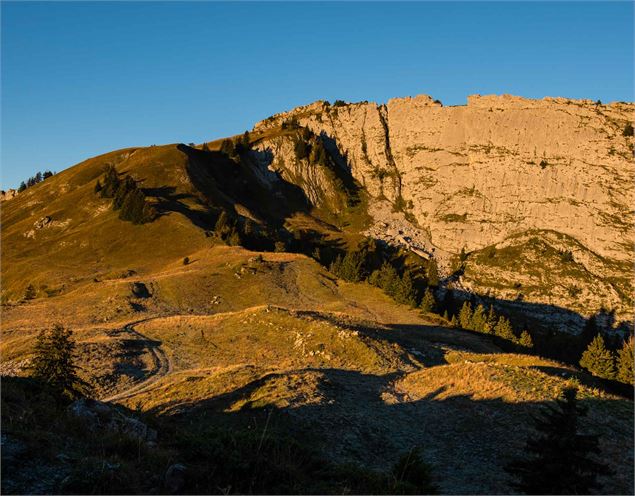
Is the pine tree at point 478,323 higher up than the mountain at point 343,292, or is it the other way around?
the mountain at point 343,292

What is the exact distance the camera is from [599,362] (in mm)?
71938

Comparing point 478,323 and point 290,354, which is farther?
point 478,323

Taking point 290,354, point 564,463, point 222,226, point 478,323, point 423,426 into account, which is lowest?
point 478,323

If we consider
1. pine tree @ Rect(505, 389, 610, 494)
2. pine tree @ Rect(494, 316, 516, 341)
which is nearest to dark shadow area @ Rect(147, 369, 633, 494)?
pine tree @ Rect(505, 389, 610, 494)

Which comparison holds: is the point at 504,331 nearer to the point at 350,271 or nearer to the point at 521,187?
the point at 350,271

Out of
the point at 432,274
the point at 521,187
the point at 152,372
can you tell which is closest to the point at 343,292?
the point at 152,372

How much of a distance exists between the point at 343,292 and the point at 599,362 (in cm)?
4486

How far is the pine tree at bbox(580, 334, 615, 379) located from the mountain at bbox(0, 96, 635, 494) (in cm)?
948

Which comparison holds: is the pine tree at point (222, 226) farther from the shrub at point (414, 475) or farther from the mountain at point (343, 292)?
the shrub at point (414, 475)

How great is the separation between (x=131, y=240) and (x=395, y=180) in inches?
4786

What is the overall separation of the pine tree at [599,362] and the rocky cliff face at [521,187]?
70.6 metres

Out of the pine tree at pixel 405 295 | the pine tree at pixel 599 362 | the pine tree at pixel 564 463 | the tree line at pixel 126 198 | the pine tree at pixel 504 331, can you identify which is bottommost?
the pine tree at pixel 599 362

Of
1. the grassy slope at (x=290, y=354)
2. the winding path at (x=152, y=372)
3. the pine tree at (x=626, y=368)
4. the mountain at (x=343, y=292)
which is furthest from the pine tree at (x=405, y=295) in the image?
the winding path at (x=152, y=372)

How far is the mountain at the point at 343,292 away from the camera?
22.6 m
